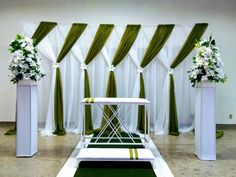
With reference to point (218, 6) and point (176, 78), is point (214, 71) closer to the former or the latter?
point (176, 78)

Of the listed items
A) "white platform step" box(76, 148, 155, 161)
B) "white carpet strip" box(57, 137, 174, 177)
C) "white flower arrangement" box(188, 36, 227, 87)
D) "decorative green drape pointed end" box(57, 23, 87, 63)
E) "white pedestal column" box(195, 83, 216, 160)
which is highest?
"decorative green drape pointed end" box(57, 23, 87, 63)

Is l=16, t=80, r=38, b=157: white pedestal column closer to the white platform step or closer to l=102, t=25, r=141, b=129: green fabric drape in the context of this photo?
the white platform step

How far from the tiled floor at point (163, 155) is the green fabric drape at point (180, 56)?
540 mm

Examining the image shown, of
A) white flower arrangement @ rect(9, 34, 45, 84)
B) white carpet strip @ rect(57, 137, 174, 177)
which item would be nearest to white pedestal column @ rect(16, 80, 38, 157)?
white flower arrangement @ rect(9, 34, 45, 84)

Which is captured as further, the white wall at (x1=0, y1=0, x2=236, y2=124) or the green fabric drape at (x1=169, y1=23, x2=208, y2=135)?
the white wall at (x1=0, y1=0, x2=236, y2=124)

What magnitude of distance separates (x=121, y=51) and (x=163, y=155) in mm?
2814

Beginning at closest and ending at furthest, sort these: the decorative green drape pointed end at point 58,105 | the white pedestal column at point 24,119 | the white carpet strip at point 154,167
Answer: the white carpet strip at point 154,167 < the white pedestal column at point 24,119 < the decorative green drape pointed end at point 58,105

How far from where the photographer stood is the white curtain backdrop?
6.35 m

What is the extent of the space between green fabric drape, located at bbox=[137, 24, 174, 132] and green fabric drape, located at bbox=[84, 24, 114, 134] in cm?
100

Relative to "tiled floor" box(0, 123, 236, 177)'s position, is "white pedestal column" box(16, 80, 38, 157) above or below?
above

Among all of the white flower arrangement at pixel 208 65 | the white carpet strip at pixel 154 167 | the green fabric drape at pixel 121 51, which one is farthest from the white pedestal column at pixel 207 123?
the green fabric drape at pixel 121 51

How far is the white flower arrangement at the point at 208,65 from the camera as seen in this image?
4.04 meters

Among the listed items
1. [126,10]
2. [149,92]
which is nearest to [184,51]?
[149,92]

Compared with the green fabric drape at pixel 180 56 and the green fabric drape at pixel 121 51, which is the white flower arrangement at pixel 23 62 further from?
the green fabric drape at pixel 180 56
